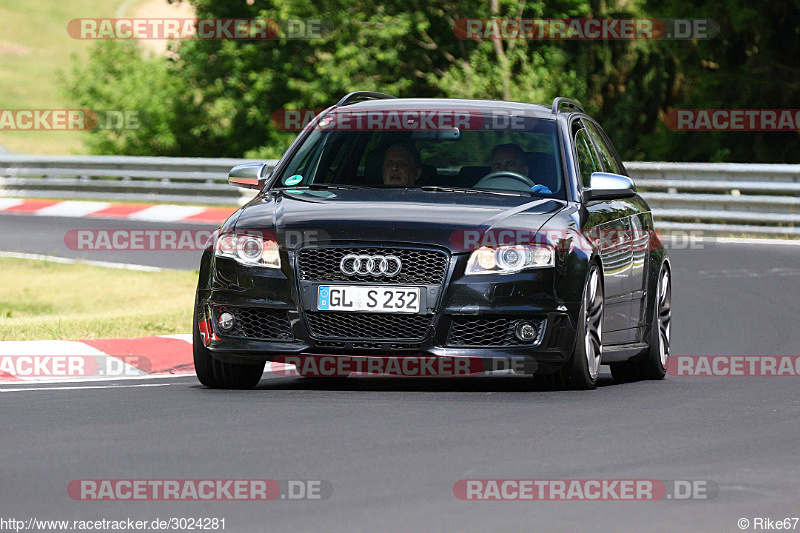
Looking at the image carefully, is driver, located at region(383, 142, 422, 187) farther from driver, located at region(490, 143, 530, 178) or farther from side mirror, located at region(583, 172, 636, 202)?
side mirror, located at region(583, 172, 636, 202)

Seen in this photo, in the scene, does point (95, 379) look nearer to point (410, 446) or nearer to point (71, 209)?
point (410, 446)

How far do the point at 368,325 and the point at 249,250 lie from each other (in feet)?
2.61

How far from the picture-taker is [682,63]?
28797 millimetres

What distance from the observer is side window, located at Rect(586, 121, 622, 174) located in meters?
11.7

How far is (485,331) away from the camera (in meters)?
9.26

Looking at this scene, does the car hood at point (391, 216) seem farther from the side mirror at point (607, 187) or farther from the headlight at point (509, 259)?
the side mirror at point (607, 187)

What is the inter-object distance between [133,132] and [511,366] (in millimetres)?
37670

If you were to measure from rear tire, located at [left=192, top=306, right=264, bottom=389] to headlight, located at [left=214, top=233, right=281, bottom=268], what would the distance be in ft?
1.43

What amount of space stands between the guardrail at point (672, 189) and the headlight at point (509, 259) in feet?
49.1

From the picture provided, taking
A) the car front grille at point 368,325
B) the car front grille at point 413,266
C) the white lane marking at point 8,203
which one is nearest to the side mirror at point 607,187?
the car front grille at point 413,266

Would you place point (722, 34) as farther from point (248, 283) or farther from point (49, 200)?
point (248, 283)

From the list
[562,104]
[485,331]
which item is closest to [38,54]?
[562,104]

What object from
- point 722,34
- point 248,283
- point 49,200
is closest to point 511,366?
point 248,283

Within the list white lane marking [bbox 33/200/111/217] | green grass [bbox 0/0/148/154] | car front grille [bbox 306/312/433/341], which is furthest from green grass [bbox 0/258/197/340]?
green grass [bbox 0/0/148/154]
